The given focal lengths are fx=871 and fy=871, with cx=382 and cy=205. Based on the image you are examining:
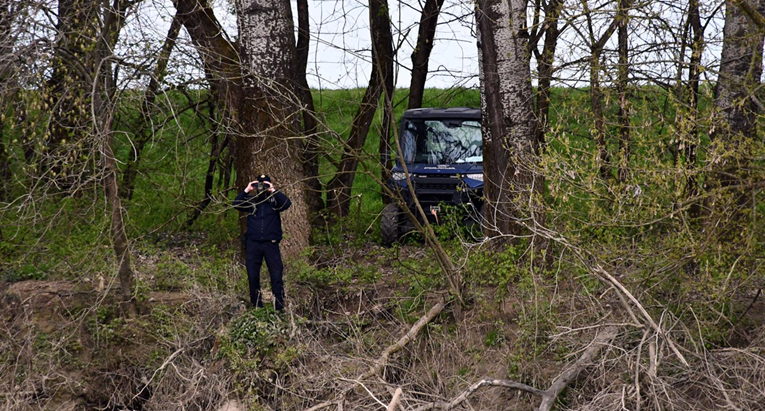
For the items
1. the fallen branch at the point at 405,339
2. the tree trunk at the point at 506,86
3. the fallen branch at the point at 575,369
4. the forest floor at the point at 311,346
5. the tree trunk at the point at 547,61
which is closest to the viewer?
the fallen branch at the point at 575,369

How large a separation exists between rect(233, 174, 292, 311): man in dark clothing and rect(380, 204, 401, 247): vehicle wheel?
3.85 metres

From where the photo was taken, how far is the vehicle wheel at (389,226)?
12.9 m

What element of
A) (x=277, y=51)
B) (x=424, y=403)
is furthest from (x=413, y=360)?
(x=277, y=51)

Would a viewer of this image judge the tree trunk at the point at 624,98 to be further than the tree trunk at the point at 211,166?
No

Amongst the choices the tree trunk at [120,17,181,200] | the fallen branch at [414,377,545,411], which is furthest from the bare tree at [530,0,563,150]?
the tree trunk at [120,17,181,200]

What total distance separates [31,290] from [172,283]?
177cm

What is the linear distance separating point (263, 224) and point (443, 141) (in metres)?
5.07

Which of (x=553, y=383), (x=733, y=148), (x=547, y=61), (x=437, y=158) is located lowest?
(x=553, y=383)

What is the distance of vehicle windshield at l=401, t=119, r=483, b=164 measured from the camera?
13391 millimetres

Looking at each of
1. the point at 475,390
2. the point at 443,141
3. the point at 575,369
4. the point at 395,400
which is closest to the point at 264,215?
the point at 395,400

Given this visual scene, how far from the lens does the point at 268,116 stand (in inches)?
431

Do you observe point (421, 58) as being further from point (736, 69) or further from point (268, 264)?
point (268, 264)

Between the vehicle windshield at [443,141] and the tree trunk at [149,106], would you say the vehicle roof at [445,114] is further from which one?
the tree trunk at [149,106]

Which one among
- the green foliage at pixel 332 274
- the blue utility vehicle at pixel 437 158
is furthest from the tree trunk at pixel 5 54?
the blue utility vehicle at pixel 437 158
